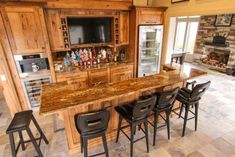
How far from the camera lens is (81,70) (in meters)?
3.46

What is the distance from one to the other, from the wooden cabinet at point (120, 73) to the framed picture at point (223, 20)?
4.95 m

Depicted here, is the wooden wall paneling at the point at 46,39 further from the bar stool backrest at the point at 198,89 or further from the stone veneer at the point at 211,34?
the stone veneer at the point at 211,34

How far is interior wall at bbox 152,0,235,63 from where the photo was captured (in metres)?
2.78

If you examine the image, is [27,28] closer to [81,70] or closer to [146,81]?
[81,70]

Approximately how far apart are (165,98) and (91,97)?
3.64 feet

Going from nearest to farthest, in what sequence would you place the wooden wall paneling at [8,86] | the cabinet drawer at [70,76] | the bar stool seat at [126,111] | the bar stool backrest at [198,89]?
the bar stool seat at [126,111] → the bar stool backrest at [198,89] → the wooden wall paneling at [8,86] → the cabinet drawer at [70,76]

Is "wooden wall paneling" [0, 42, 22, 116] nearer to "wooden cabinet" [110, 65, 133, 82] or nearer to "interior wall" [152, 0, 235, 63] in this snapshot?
"wooden cabinet" [110, 65, 133, 82]

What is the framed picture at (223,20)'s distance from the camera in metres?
5.89

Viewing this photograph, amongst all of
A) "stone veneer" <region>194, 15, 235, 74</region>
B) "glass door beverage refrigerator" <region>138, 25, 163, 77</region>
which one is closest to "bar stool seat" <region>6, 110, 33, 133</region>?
"glass door beverage refrigerator" <region>138, 25, 163, 77</region>

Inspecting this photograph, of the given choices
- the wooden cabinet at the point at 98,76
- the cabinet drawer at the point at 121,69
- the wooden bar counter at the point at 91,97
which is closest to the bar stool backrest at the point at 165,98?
the wooden bar counter at the point at 91,97

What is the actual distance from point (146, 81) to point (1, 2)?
2.82 metres

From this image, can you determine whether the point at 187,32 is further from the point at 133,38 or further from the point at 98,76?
the point at 98,76

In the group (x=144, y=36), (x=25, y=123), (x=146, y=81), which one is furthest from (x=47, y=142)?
(x=144, y=36)

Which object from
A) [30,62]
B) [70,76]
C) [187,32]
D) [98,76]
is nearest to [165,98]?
[98,76]
